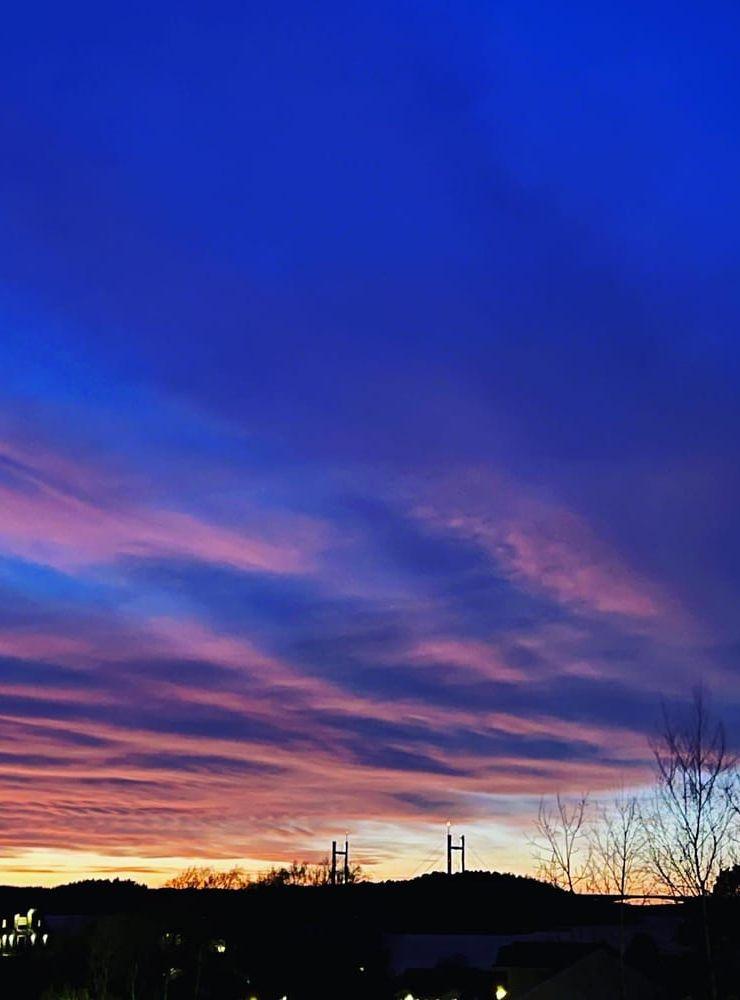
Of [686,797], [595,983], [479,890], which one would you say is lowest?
[595,983]

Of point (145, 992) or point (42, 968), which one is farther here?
point (42, 968)

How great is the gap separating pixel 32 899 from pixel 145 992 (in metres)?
47.0

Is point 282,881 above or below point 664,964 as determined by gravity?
above

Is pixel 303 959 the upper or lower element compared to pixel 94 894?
lower

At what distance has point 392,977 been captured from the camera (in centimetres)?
5466

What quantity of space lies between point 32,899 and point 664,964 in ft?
229

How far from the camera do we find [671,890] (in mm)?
27609

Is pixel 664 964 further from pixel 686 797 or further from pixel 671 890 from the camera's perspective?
pixel 686 797

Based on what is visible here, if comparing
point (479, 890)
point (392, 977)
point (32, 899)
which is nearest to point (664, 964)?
point (392, 977)

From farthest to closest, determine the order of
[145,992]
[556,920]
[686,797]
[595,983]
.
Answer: [556,920] < [145,992] < [595,983] < [686,797]

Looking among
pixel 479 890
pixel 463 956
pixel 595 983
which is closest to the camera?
pixel 595 983

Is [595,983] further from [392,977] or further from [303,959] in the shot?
[303,959]

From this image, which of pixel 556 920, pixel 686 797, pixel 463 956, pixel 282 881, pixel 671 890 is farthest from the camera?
pixel 282 881

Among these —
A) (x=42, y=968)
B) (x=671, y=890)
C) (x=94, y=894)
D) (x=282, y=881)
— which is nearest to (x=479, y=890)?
(x=282, y=881)
